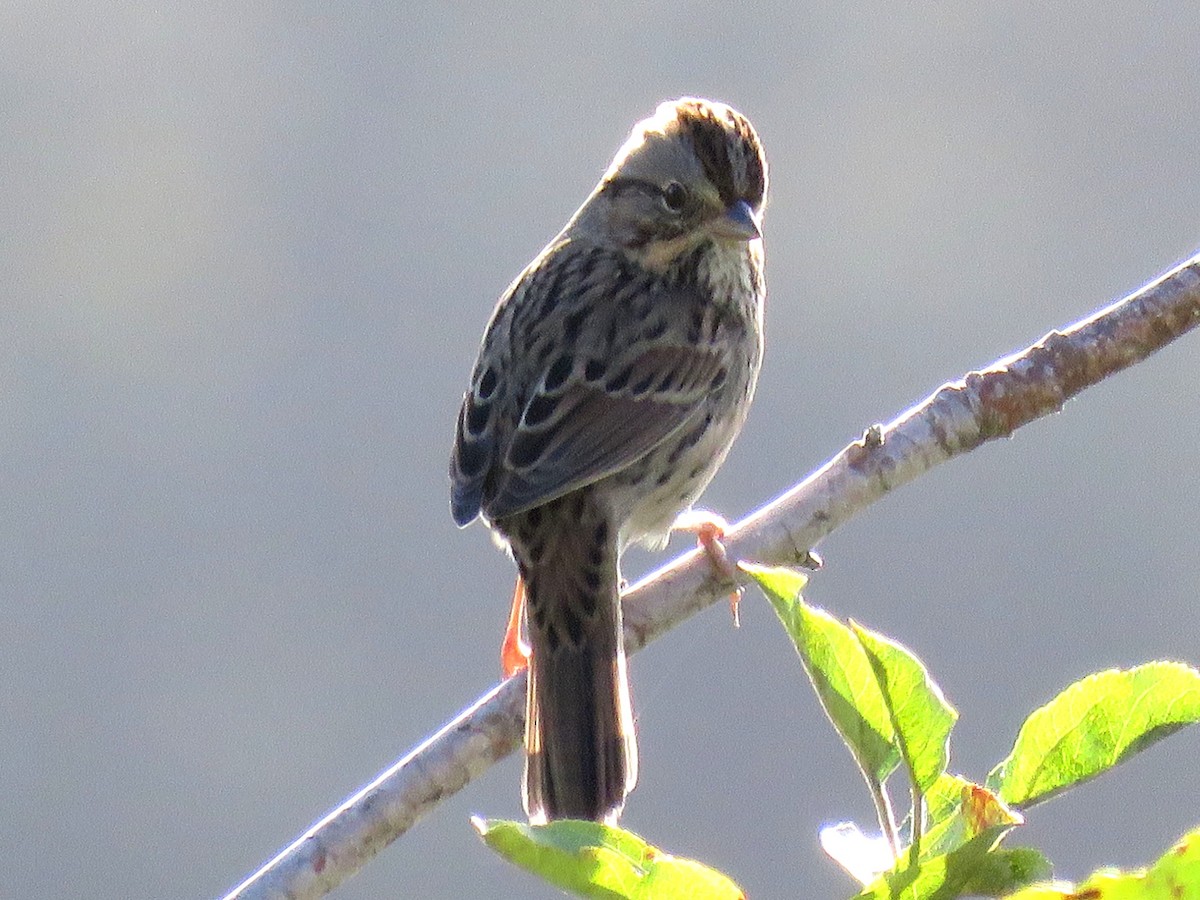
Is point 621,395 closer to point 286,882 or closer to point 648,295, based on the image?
point 648,295

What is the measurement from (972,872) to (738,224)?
3.33 meters

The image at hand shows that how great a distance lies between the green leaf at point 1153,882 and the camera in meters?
0.99

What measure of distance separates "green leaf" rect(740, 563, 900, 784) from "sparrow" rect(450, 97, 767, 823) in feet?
7.36

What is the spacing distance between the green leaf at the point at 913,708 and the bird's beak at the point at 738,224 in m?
3.16

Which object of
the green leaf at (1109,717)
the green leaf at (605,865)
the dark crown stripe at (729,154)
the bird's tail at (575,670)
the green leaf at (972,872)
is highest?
the dark crown stripe at (729,154)

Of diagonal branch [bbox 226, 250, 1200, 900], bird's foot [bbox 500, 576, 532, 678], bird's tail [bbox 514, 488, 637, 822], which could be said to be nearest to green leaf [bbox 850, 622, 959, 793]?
diagonal branch [bbox 226, 250, 1200, 900]

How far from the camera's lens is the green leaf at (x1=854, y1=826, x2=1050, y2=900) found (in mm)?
1207

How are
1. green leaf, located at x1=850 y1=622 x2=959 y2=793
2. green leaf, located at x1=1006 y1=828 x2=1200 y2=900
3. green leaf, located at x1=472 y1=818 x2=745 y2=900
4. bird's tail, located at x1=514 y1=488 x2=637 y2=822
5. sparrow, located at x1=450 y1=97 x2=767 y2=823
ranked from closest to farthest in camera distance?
1. green leaf, located at x1=1006 y1=828 x2=1200 y2=900
2. green leaf, located at x1=472 y1=818 x2=745 y2=900
3. green leaf, located at x1=850 y1=622 x2=959 y2=793
4. bird's tail, located at x1=514 y1=488 x2=637 y2=822
5. sparrow, located at x1=450 y1=97 x2=767 y2=823

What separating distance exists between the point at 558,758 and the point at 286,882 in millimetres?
1150

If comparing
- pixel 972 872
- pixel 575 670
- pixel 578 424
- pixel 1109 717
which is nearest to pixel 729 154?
pixel 578 424

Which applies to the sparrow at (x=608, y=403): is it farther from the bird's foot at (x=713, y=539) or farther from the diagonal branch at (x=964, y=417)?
the diagonal branch at (x=964, y=417)

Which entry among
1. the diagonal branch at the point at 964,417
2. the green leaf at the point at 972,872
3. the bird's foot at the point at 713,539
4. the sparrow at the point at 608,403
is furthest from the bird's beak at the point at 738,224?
the green leaf at the point at 972,872

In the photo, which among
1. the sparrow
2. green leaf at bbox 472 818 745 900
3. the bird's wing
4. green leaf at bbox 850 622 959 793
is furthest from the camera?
the bird's wing

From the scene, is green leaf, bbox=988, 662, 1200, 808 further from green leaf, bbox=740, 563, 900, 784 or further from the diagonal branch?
the diagonal branch
